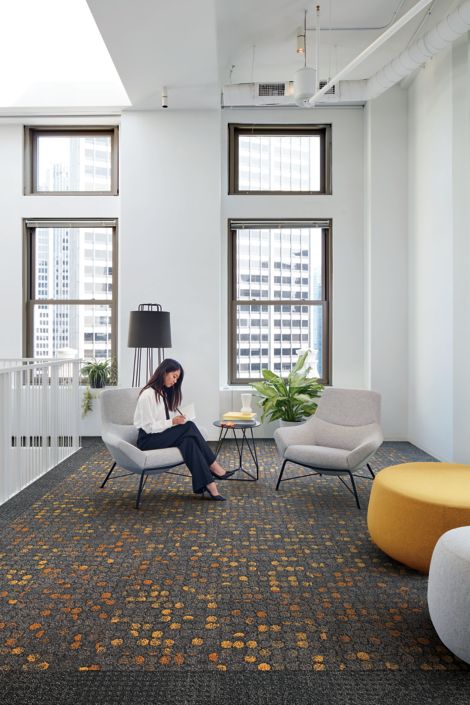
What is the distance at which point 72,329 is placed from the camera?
7246mm

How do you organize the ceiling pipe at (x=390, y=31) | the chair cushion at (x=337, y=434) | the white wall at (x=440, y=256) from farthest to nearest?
the white wall at (x=440, y=256) → the chair cushion at (x=337, y=434) → the ceiling pipe at (x=390, y=31)

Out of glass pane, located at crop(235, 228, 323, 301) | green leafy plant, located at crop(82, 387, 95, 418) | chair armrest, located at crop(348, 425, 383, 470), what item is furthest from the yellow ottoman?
green leafy plant, located at crop(82, 387, 95, 418)

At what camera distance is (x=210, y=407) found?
6.67 metres

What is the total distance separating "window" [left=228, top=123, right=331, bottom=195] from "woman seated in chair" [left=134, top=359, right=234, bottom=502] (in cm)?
361

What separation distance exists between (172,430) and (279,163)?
4425 millimetres

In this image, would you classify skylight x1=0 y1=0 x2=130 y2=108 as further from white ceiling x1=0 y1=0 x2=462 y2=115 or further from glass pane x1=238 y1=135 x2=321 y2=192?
glass pane x1=238 y1=135 x2=321 y2=192

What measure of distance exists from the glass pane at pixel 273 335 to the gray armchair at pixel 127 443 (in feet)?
8.85

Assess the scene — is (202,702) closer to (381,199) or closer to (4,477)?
(4,477)

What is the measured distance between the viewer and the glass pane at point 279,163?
23.7 ft

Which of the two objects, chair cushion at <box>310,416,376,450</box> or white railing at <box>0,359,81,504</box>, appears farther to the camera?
chair cushion at <box>310,416,376,450</box>

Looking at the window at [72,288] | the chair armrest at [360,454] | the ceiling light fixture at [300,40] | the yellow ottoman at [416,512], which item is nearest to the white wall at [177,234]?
the window at [72,288]

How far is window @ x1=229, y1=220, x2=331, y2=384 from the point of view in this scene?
7.24 m

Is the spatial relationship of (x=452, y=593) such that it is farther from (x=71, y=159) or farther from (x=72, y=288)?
(x=71, y=159)

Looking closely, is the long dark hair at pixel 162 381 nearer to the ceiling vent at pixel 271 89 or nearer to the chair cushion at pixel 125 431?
the chair cushion at pixel 125 431
